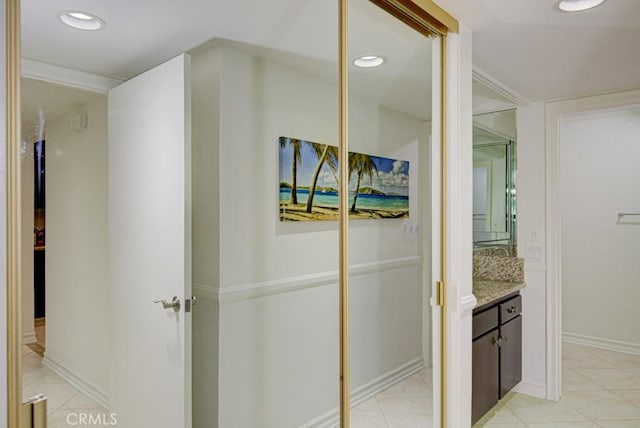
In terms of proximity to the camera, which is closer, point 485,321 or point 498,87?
point 485,321

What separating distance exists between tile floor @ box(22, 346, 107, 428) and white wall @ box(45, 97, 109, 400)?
0.08ft

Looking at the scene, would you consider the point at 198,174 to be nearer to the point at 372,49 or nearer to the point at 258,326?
the point at 258,326

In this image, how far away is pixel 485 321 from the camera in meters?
2.72

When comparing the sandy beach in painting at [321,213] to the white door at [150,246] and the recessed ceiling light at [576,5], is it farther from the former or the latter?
Answer: the recessed ceiling light at [576,5]

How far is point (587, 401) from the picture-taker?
3.27m

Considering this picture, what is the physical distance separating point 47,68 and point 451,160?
64.9 inches

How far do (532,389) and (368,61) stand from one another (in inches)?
113

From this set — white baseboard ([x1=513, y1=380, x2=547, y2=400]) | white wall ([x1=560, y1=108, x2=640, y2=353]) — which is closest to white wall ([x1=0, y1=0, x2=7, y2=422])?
white baseboard ([x1=513, y1=380, x2=547, y2=400])

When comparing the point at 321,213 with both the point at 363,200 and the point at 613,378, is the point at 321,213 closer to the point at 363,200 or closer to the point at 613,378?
the point at 363,200

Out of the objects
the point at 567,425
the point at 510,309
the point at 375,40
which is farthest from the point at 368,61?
the point at 567,425

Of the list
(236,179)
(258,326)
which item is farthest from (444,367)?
(236,179)

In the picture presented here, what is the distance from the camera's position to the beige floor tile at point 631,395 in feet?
10.7

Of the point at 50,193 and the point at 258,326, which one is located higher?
the point at 50,193

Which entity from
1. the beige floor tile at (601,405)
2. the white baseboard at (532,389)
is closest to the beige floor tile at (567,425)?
the beige floor tile at (601,405)
